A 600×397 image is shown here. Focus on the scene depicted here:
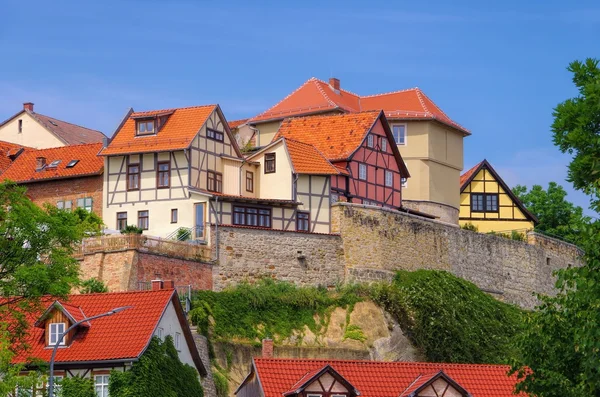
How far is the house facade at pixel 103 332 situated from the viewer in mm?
48375

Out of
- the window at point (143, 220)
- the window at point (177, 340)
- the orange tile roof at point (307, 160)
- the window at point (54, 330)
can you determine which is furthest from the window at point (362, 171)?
the window at point (54, 330)

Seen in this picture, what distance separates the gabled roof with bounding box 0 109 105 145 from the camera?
80312 mm

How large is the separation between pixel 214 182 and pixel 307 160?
403cm

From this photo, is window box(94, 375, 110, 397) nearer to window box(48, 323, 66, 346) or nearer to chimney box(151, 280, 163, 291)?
window box(48, 323, 66, 346)

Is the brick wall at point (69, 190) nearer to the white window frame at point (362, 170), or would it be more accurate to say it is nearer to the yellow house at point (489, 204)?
the white window frame at point (362, 170)

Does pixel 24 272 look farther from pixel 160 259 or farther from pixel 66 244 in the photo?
pixel 160 259

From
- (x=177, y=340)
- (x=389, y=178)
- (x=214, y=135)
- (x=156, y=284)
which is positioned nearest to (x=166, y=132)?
(x=214, y=135)

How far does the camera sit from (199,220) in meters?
62.6

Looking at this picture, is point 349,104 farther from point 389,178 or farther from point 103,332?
point 103,332

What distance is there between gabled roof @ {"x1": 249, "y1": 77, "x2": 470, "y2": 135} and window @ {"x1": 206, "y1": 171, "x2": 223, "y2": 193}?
31.2 ft

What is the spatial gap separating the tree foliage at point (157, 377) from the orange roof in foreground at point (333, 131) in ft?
64.6

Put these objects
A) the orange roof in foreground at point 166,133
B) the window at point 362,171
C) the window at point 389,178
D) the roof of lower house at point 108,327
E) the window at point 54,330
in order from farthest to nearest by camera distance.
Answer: the window at point 389,178, the window at point 362,171, the orange roof in foreground at point 166,133, the window at point 54,330, the roof of lower house at point 108,327

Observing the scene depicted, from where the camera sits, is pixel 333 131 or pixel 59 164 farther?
pixel 333 131

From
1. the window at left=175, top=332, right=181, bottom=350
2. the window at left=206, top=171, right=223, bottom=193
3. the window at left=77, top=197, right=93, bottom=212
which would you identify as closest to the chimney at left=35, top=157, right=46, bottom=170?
the window at left=77, top=197, right=93, bottom=212
